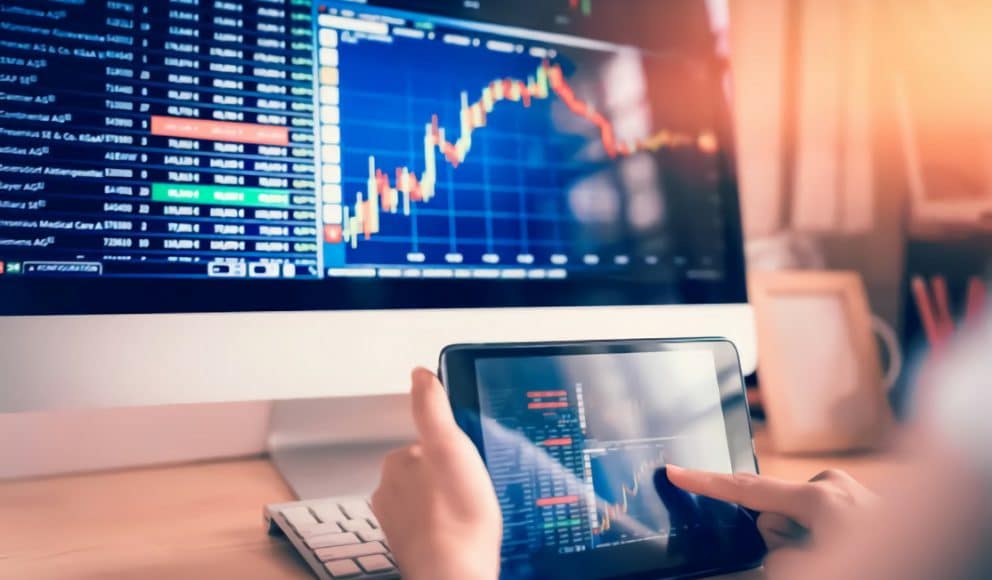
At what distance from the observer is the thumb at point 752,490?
1.46 ft

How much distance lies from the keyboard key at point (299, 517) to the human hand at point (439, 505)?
0.08m

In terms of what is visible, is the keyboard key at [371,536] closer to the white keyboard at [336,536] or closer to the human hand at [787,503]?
the white keyboard at [336,536]

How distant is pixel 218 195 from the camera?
0.52 meters

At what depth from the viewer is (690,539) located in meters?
0.45

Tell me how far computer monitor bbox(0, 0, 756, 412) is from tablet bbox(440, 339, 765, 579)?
148 millimetres

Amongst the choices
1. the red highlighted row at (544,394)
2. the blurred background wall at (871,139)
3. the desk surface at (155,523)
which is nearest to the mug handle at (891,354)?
the blurred background wall at (871,139)

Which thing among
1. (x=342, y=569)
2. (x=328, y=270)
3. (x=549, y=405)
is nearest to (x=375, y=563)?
(x=342, y=569)

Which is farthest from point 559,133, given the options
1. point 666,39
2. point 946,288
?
point 946,288

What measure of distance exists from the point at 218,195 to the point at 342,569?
295 mm

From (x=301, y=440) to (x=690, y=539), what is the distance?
41cm

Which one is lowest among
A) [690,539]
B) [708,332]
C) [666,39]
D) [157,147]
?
[690,539]

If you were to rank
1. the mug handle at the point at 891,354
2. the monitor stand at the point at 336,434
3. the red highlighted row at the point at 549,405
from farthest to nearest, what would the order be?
the mug handle at the point at 891,354 < the monitor stand at the point at 336,434 < the red highlighted row at the point at 549,405

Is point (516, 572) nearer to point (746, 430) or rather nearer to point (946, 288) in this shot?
point (746, 430)

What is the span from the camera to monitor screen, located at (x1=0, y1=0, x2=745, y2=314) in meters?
0.48
